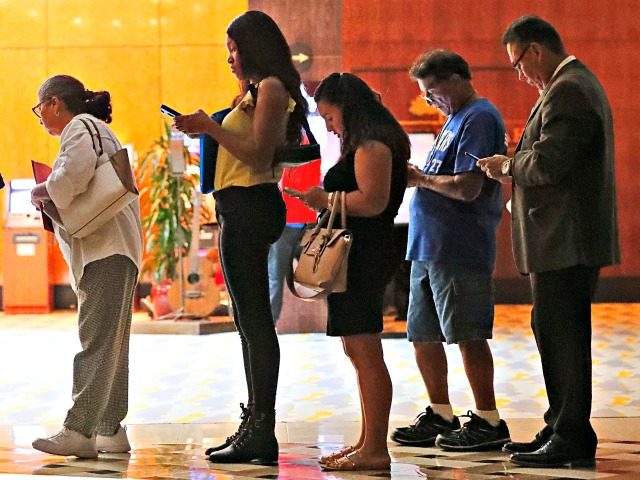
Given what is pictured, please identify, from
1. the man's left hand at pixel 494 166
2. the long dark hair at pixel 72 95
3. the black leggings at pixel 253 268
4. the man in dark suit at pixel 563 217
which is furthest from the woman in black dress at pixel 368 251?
the long dark hair at pixel 72 95

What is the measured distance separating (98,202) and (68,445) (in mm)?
869

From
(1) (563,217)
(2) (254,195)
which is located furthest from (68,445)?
(1) (563,217)

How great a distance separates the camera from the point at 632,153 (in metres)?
12.4

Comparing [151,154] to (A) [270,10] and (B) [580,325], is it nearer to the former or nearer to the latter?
(A) [270,10]

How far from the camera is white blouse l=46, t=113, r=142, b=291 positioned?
14.5 ft

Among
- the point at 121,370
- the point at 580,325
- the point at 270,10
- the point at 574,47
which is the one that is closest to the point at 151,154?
the point at 270,10

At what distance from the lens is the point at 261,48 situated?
13.9 feet

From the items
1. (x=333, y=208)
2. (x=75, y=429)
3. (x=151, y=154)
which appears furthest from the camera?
(x=151, y=154)

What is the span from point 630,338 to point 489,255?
4.80 meters

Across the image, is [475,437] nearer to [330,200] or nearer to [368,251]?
[368,251]

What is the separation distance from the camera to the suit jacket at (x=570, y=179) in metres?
4.17

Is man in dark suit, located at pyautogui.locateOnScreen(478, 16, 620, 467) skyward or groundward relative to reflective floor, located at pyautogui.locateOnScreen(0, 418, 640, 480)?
skyward

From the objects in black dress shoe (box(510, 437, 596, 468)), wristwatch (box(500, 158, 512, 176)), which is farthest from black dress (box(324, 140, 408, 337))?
black dress shoe (box(510, 437, 596, 468))

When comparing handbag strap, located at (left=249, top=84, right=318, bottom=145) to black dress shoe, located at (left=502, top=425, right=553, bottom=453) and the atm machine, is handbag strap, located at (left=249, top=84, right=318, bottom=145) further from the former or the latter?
the atm machine
